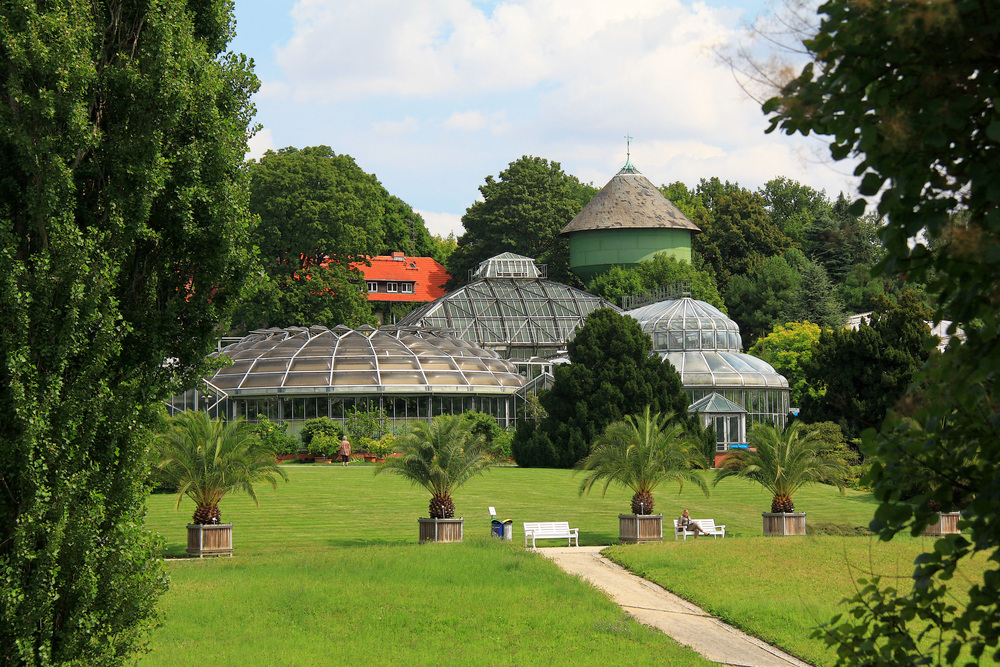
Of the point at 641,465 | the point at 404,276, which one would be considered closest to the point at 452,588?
the point at 641,465

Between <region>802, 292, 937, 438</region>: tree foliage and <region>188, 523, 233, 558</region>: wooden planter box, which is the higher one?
<region>802, 292, 937, 438</region>: tree foliage

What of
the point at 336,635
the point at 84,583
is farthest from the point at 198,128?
the point at 336,635

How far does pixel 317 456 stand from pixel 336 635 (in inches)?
1082

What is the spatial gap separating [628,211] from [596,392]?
34.6m

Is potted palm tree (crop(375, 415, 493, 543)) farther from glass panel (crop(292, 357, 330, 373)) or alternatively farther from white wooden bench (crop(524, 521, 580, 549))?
glass panel (crop(292, 357, 330, 373))

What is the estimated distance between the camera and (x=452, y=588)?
14703 millimetres

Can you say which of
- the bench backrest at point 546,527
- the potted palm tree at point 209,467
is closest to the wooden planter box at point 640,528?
the bench backrest at point 546,527

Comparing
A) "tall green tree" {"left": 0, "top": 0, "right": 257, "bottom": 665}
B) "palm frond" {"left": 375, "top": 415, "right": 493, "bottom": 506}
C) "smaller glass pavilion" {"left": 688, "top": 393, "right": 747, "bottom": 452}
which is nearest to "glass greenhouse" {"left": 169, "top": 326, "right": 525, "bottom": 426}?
"smaller glass pavilion" {"left": 688, "top": 393, "right": 747, "bottom": 452}

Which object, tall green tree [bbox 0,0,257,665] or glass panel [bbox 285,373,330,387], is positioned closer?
tall green tree [bbox 0,0,257,665]

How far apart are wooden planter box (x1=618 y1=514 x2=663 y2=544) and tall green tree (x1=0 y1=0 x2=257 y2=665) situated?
45.1 ft

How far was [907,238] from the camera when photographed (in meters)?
3.11

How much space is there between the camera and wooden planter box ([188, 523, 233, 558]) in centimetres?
1911

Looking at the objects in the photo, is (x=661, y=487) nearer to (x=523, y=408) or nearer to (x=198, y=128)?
(x=523, y=408)

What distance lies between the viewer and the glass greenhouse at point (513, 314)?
5822 centimetres
